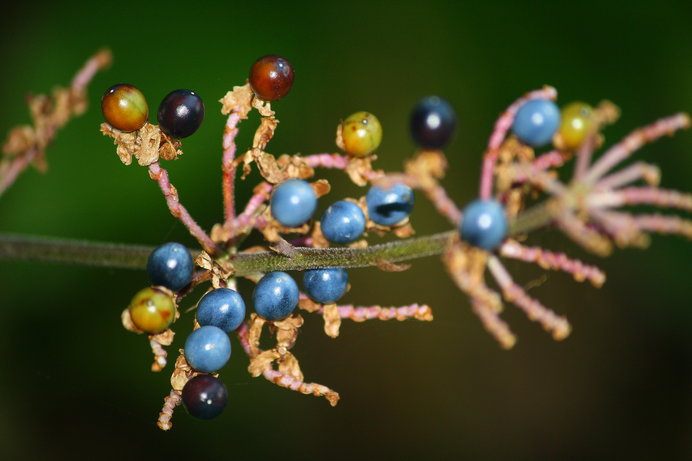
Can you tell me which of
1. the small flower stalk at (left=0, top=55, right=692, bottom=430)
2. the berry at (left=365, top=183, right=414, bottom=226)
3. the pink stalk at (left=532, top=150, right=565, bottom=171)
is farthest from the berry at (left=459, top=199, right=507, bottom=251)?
the berry at (left=365, top=183, right=414, bottom=226)

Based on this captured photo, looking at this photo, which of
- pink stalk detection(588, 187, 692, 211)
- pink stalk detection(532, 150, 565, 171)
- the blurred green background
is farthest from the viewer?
the blurred green background

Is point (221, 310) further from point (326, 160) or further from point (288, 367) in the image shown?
point (326, 160)

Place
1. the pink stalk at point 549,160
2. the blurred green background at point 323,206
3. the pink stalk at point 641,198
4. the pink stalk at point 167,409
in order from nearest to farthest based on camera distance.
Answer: the pink stalk at point 641,198
the pink stalk at point 549,160
the pink stalk at point 167,409
the blurred green background at point 323,206

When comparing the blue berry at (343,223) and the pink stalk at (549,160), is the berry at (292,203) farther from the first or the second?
the pink stalk at (549,160)

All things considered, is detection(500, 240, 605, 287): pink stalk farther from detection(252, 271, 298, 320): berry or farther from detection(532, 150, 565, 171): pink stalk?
detection(252, 271, 298, 320): berry

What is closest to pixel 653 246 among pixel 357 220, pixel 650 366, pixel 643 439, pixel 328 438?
pixel 650 366

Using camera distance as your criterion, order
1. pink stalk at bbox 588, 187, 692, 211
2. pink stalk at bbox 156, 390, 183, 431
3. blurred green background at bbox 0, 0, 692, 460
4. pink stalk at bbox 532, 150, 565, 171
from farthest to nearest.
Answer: blurred green background at bbox 0, 0, 692, 460, pink stalk at bbox 156, 390, 183, 431, pink stalk at bbox 532, 150, 565, 171, pink stalk at bbox 588, 187, 692, 211

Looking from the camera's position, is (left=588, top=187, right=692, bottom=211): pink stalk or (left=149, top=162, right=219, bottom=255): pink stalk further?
(left=149, top=162, right=219, bottom=255): pink stalk

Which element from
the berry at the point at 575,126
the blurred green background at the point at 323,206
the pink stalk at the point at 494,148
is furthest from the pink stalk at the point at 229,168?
the blurred green background at the point at 323,206
